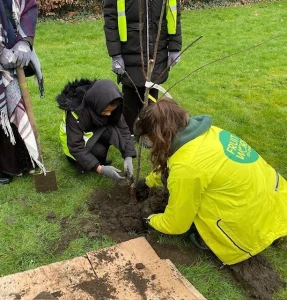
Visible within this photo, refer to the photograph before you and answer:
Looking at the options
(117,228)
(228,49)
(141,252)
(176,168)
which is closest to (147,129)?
(176,168)

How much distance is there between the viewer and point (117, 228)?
3.08 metres

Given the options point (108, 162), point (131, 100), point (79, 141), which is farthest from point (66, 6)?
point (79, 141)

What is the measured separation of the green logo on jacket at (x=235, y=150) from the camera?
97.0 inches

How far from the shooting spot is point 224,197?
2.47 meters

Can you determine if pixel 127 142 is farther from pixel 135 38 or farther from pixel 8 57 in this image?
pixel 8 57

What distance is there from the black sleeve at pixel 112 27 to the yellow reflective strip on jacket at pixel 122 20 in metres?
0.05

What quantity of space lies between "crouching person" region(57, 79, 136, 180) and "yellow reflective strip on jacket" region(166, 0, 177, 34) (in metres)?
0.96

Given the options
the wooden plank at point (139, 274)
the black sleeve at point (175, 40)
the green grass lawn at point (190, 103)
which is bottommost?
the green grass lawn at point (190, 103)

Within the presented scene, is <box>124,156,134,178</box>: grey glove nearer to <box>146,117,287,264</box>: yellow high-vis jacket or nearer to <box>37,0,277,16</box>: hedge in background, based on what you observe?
<box>146,117,287,264</box>: yellow high-vis jacket

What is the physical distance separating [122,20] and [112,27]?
0.43ft

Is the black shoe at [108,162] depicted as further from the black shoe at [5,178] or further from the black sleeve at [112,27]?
the black sleeve at [112,27]

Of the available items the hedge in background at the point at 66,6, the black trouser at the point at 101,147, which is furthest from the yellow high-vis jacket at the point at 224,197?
the hedge in background at the point at 66,6

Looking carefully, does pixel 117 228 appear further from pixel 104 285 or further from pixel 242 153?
pixel 242 153

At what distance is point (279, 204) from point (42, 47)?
6.61 m
